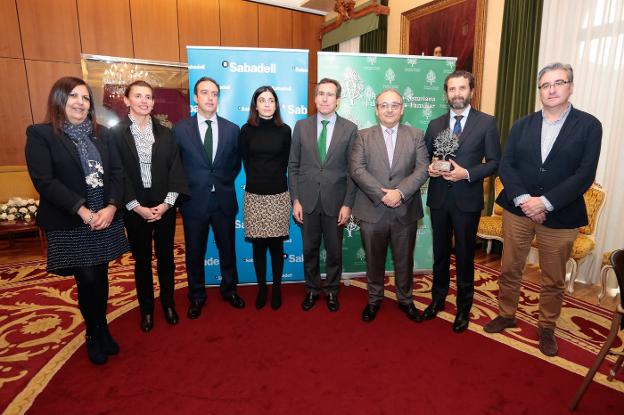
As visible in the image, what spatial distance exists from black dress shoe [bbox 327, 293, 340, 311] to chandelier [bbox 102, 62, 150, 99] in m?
5.36

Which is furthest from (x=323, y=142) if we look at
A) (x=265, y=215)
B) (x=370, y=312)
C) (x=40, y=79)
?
(x=40, y=79)

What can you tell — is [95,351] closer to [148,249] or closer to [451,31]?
[148,249]

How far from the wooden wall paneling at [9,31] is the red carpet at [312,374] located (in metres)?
5.04

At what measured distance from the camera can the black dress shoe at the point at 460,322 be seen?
9.62 feet

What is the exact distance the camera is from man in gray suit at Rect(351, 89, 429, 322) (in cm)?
282

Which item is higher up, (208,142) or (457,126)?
(457,126)

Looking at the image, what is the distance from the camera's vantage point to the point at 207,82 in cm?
296

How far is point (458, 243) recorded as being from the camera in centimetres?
287

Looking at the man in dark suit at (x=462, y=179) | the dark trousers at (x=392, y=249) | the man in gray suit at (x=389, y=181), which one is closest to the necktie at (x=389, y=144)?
the man in gray suit at (x=389, y=181)

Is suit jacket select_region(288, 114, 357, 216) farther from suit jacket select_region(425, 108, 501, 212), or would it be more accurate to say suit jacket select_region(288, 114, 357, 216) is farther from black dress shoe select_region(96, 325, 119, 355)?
black dress shoe select_region(96, 325, 119, 355)

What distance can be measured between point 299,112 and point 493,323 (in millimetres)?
2533

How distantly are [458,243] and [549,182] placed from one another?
2.40 feet

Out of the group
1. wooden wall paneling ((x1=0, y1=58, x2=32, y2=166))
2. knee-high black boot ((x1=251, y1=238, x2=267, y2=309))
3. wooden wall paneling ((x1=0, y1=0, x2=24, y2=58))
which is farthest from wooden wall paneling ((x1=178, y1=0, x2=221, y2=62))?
knee-high black boot ((x1=251, y1=238, x2=267, y2=309))

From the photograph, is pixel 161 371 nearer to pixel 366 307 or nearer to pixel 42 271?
pixel 366 307
